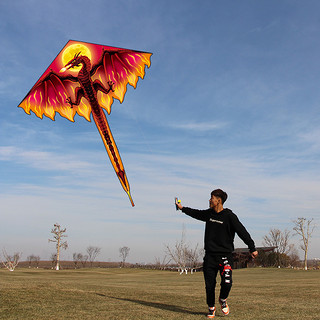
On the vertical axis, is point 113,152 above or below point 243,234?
above

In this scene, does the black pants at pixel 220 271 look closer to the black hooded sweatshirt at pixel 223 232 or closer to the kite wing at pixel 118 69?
the black hooded sweatshirt at pixel 223 232

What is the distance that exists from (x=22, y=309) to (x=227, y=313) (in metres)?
3.31

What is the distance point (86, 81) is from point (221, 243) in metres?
7.22

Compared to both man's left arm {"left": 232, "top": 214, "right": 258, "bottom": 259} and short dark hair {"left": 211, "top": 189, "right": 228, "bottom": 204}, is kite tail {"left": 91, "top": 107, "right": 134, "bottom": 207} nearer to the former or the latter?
short dark hair {"left": 211, "top": 189, "right": 228, "bottom": 204}

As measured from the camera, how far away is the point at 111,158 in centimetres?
890

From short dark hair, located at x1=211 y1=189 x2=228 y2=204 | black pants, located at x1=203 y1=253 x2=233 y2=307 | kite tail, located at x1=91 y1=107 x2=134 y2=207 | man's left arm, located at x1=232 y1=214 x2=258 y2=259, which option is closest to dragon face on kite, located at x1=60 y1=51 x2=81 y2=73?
kite tail, located at x1=91 y1=107 x2=134 y2=207

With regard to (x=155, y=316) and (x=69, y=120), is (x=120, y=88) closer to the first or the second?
(x=69, y=120)

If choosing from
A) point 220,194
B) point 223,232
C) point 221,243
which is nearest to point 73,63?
point 220,194

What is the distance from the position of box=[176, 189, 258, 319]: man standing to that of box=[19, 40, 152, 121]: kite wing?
6.10 metres

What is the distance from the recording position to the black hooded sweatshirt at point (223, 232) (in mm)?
5312

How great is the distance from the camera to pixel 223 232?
535 cm

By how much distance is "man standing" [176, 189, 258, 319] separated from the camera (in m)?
5.23

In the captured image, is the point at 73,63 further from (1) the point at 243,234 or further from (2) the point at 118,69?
(1) the point at 243,234

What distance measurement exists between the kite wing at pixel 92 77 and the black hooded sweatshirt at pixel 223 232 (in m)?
6.14
